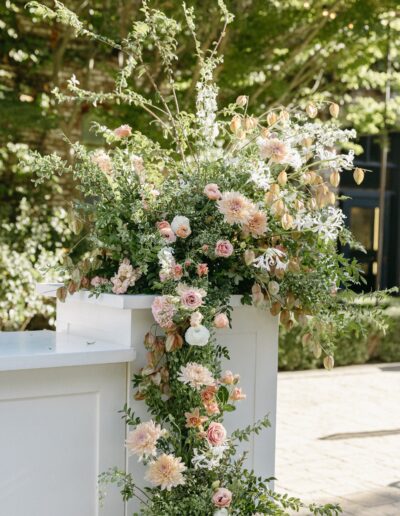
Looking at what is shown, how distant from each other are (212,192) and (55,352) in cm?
84

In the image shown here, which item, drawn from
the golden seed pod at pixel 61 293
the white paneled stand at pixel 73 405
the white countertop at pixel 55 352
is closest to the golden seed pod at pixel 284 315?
the white paneled stand at pixel 73 405

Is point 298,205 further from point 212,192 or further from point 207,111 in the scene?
point 207,111

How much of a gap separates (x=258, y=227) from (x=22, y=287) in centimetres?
682

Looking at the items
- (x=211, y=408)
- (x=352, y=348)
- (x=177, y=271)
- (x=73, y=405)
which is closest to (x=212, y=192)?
(x=177, y=271)

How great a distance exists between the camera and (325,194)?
343cm

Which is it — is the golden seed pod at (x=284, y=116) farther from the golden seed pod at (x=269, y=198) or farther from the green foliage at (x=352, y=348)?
the green foliage at (x=352, y=348)

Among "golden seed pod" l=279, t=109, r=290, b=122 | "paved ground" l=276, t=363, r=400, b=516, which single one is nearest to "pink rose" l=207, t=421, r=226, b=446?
"golden seed pod" l=279, t=109, r=290, b=122

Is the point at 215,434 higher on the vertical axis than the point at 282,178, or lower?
lower

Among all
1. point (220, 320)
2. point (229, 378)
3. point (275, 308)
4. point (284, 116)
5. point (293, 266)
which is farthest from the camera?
point (284, 116)

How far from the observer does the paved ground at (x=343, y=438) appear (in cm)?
566

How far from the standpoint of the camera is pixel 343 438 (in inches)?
292

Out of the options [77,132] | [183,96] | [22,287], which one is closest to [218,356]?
[22,287]

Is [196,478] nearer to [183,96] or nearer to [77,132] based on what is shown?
[183,96]

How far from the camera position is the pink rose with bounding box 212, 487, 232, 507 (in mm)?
3127
